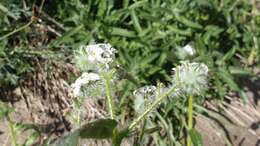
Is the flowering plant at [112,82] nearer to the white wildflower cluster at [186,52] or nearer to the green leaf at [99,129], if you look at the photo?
the green leaf at [99,129]

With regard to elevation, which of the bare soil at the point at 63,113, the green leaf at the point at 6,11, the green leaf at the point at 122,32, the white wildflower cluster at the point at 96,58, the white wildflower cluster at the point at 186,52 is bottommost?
the bare soil at the point at 63,113

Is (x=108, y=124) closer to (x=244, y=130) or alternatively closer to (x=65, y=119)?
(x=65, y=119)

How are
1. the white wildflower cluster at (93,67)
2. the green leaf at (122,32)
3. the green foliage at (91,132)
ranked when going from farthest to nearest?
1. the green leaf at (122,32)
2. the white wildflower cluster at (93,67)
3. the green foliage at (91,132)

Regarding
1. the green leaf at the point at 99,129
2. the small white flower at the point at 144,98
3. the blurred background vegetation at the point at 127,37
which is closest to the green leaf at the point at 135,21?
the blurred background vegetation at the point at 127,37

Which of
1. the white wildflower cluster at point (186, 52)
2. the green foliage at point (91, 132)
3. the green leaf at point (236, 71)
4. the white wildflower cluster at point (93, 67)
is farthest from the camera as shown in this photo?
the green leaf at point (236, 71)

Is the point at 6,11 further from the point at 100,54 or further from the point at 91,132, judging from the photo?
the point at 91,132

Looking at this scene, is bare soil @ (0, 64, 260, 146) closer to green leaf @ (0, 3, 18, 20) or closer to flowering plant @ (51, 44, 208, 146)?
green leaf @ (0, 3, 18, 20)
